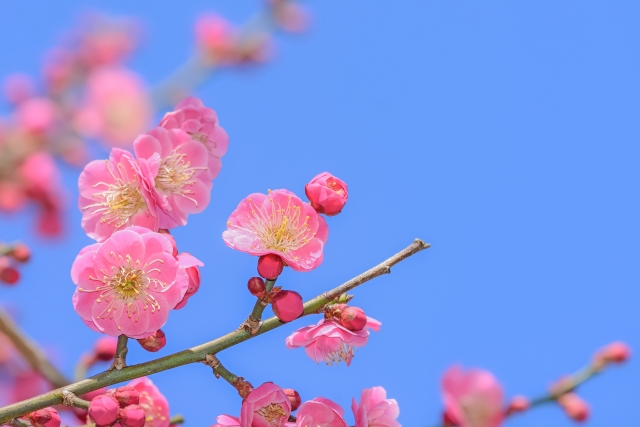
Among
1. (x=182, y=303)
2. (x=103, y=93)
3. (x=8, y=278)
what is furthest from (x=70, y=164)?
(x=182, y=303)

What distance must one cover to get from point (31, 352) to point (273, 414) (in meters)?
1.03

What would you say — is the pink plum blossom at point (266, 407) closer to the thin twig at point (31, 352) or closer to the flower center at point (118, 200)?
the flower center at point (118, 200)

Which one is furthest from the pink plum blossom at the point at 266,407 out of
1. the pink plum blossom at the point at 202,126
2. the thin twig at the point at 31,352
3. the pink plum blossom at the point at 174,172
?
the thin twig at the point at 31,352

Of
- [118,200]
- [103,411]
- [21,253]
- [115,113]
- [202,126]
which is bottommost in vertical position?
[103,411]

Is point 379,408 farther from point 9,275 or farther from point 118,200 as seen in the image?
point 9,275

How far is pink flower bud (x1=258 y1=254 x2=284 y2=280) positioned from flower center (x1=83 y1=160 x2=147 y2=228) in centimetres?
37

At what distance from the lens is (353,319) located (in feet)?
4.38

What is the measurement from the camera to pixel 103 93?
15.8 feet

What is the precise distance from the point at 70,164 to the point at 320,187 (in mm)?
3406

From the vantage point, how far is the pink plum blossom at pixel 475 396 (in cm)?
158

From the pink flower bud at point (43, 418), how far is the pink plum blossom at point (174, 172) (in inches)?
18.1

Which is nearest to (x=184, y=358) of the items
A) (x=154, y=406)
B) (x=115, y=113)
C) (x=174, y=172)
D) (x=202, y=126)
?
(x=154, y=406)

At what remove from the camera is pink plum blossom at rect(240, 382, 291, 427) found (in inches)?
49.6

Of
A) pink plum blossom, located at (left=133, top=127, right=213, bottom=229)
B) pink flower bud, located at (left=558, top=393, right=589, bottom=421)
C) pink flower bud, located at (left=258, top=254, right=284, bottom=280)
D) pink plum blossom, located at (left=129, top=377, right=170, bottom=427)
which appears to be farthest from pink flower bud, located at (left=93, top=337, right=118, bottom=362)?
pink flower bud, located at (left=558, top=393, right=589, bottom=421)
